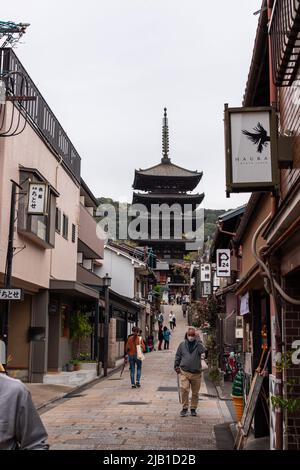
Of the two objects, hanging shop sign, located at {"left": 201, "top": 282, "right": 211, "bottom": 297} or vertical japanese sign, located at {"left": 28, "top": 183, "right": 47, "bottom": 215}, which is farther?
hanging shop sign, located at {"left": 201, "top": 282, "right": 211, "bottom": 297}

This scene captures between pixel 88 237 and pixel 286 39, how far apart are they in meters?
22.3

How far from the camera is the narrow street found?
375 inches

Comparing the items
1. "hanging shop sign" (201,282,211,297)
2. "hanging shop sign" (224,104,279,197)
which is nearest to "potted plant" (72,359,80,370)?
"hanging shop sign" (201,282,211,297)

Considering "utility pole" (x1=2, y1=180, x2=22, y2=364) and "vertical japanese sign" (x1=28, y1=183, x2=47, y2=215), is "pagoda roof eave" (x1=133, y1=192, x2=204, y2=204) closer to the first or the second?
"vertical japanese sign" (x1=28, y1=183, x2=47, y2=215)

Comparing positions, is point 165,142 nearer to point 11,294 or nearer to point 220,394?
point 220,394

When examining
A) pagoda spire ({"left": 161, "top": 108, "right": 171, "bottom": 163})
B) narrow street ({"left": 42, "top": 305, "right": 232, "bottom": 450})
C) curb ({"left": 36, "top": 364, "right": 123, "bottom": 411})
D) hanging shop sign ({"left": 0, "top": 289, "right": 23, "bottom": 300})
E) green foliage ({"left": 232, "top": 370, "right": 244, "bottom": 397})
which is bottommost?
curb ({"left": 36, "top": 364, "right": 123, "bottom": 411})

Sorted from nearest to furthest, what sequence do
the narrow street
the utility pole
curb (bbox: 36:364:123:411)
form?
the narrow street, the utility pole, curb (bbox: 36:364:123:411)

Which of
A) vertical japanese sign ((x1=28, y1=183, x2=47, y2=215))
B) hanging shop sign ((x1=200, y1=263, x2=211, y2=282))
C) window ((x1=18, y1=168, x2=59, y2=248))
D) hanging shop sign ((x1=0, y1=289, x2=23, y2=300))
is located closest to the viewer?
hanging shop sign ((x1=0, y1=289, x2=23, y2=300))

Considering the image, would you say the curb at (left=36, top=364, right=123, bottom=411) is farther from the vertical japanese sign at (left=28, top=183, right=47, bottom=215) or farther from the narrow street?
the vertical japanese sign at (left=28, top=183, right=47, bottom=215)

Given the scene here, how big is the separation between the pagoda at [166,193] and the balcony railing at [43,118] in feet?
137

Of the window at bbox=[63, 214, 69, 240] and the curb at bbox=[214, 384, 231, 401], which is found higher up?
the window at bbox=[63, 214, 69, 240]

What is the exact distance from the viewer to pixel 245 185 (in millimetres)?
6926

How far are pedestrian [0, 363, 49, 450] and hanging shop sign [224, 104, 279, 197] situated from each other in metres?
4.09

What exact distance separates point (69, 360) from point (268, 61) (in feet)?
55.8
